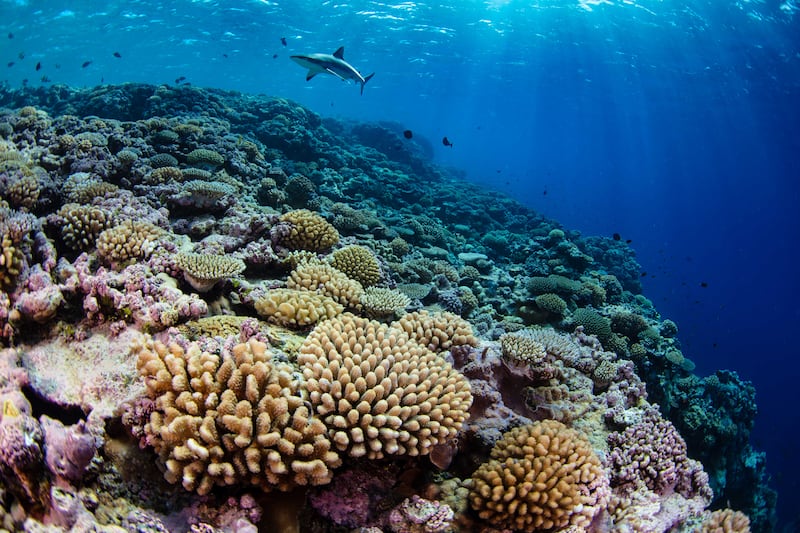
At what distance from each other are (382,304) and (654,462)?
397cm

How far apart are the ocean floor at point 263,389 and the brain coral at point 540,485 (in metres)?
0.02

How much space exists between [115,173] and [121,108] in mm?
11965

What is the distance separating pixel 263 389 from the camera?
310 centimetres

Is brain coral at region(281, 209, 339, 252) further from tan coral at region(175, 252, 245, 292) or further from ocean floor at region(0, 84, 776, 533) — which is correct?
tan coral at region(175, 252, 245, 292)

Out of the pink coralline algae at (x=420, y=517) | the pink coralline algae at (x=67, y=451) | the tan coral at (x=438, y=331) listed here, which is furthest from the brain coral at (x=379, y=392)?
the pink coralline algae at (x=67, y=451)

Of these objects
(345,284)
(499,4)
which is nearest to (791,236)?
(499,4)

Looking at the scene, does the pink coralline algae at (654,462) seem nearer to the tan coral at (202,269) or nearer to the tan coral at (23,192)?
the tan coral at (202,269)

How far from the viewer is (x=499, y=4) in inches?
1251

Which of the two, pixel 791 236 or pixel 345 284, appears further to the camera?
pixel 791 236

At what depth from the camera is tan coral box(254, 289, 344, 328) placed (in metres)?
4.98

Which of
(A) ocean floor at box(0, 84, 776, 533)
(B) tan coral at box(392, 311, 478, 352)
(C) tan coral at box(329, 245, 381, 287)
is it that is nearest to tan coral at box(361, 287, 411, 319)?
(A) ocean floor at box(0, 84, 776, 533)

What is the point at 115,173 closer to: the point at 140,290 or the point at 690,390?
the point at 140,290

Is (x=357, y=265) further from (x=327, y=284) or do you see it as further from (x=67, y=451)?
(x=67, y=451)

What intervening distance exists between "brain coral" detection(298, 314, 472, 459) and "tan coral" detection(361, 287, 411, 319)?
1.86m
